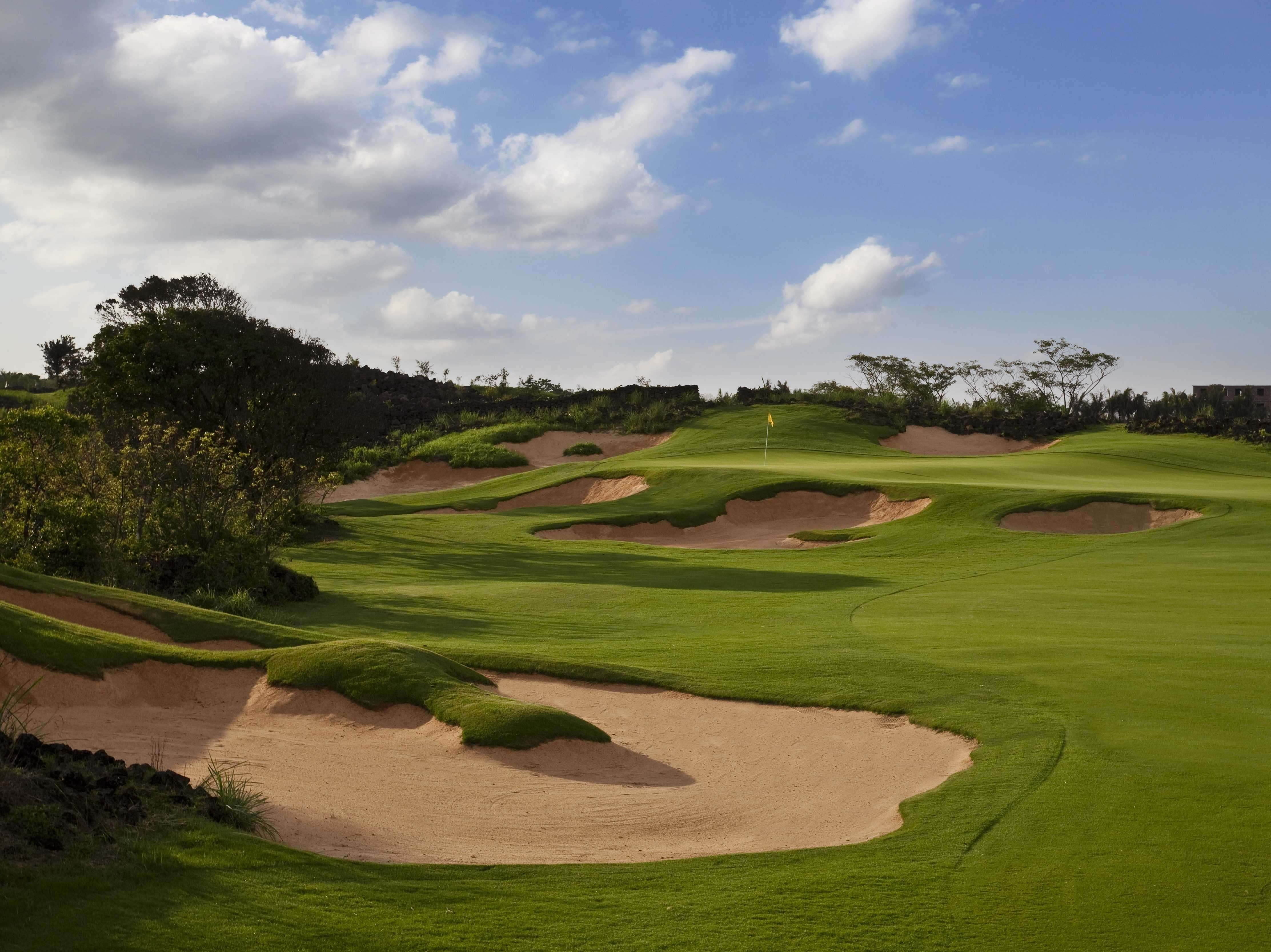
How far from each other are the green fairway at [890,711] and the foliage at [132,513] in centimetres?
191

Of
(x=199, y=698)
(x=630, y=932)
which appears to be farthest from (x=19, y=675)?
(x=630, y=932)

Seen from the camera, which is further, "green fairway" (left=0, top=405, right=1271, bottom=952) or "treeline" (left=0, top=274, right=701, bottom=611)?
"treeline" (left=0, top=274, right=701, bottom=611)

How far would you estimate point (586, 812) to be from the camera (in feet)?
30.0

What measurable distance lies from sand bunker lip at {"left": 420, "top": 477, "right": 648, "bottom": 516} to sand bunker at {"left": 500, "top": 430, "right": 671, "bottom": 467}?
11.8 m

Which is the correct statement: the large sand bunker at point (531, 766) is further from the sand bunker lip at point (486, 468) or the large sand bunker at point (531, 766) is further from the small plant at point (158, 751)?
the sand bunker lip at point (486, 468)

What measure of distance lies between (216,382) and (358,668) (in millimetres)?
24229

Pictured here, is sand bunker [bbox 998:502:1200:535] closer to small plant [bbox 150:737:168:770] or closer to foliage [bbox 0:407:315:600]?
foliage [bbox 0:407:315:600]

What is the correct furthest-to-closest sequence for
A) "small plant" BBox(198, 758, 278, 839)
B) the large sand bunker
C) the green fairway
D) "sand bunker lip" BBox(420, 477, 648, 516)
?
1. "sand bunker lip" BBox(420, 477, 648, 516)
2. the large sand bunker
3. "small plant" BBox(198, 758, 278, 839)
4. the green fairway

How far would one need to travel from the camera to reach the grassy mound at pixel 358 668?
1088 cm

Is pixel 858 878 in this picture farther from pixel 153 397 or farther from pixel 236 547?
pixel 153 397

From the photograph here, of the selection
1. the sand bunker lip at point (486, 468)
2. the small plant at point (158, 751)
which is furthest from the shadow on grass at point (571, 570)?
the sand bunker lip at point (486, 468)

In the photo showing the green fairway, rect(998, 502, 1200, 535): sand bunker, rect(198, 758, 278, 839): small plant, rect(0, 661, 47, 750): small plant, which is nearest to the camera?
the green fairway

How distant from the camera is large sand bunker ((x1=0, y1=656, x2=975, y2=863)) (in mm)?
8367

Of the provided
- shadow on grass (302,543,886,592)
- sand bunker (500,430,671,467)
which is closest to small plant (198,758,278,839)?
shadow on grass (302,543,886,592)
